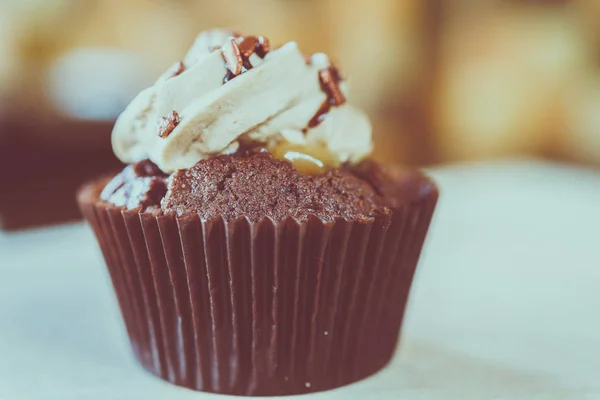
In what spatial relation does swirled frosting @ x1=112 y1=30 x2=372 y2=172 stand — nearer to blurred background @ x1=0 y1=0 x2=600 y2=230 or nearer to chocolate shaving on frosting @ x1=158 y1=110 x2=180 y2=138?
chocolate shaving on frosting @ x1=158 y1=110 x2=180 y2=138

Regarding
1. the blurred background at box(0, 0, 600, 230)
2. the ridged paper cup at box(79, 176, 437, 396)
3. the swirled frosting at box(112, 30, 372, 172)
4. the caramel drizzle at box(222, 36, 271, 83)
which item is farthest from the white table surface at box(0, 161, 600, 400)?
the blurred background at box(0, 0, 600, 230)

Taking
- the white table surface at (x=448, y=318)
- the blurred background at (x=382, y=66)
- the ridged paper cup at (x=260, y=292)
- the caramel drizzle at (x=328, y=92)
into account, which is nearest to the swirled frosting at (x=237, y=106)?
Answer: the caramel drizzle at (x=328, y=92)

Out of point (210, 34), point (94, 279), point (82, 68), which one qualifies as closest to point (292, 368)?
point (210, 34)

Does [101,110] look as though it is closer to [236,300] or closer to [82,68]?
[82,68]

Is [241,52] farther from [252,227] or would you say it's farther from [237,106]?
[252,227]

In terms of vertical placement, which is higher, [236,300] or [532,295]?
[236,300]

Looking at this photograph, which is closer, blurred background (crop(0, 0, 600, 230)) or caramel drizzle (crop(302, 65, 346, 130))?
caramel drizzle (crop(302, 65, 346, 130))

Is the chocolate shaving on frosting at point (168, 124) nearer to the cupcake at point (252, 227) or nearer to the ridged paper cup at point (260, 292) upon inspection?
the cupcake at point (252, 227)
